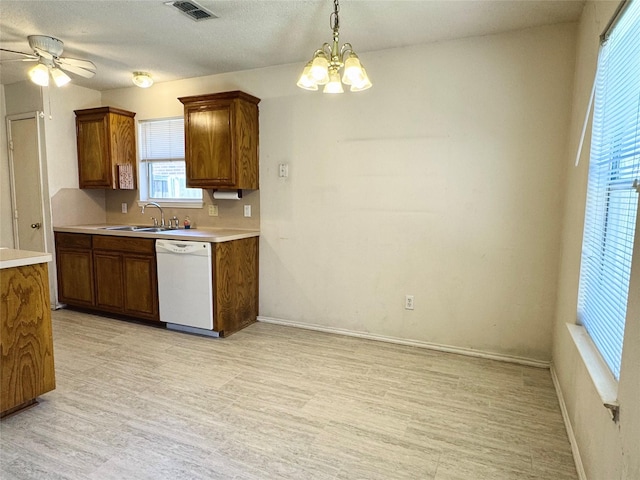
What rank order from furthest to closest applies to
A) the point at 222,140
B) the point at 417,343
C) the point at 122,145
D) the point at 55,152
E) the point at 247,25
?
the point at 122,145 < the point at 55,152 < the point at 222,140 < the point at 417,343 < the point at 247,25

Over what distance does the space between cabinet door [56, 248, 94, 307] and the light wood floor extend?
2.95 feet

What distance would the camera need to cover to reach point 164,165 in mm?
4340

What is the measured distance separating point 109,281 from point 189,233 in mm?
1079

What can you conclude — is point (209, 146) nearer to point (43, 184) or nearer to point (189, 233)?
point (189, 233)

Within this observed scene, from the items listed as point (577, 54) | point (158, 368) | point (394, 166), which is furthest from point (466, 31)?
point (158, 368)

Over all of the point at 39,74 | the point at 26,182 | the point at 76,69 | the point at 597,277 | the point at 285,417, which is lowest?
the point at 285,417

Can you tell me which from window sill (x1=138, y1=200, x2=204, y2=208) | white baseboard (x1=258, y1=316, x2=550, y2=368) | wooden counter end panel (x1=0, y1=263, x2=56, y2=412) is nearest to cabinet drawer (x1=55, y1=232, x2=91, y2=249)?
window sill (x1=138, y1=200, x2=204, y2=208)

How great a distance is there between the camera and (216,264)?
131 inches

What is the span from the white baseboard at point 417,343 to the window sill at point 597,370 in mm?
891

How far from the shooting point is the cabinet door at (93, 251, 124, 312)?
→ 3.82 m

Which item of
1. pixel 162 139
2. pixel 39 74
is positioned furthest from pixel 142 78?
pixel 39 74

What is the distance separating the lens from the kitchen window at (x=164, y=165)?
4.21 m

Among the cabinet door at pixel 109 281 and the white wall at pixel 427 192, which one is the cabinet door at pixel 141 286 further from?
the white wall at pixel 427 192

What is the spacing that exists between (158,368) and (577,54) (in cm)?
369
